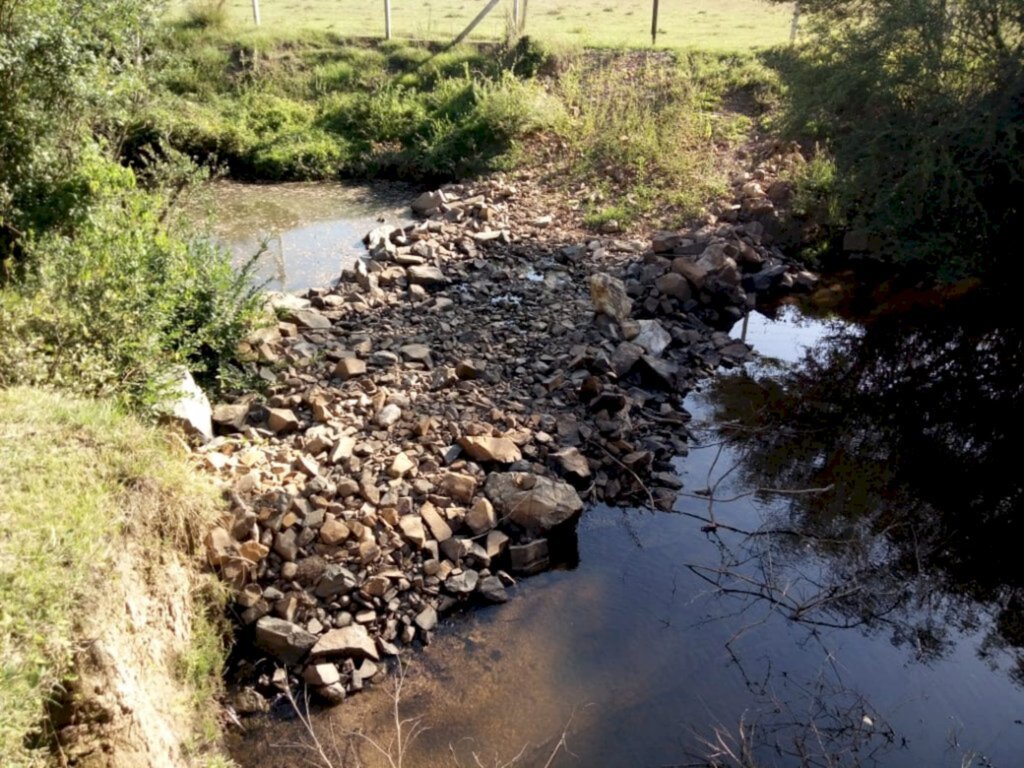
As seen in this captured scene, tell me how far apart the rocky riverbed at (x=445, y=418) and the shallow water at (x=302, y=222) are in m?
0.80

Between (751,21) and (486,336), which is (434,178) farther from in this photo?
(751,21)

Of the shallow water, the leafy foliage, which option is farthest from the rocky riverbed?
the leafy foliage

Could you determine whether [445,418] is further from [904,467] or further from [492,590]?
[904,467]

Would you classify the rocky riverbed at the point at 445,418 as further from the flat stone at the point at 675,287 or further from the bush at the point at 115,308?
the bush at the point at 115,308

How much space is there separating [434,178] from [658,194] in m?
4.08

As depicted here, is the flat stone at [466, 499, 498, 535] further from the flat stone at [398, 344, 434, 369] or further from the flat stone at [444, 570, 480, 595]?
the flat stone at [398, 344, 434, 369]

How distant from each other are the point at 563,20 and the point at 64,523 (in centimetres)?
1885

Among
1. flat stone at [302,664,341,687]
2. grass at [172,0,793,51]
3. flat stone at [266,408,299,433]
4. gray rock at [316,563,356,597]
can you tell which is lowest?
flat stone at [302,664,341,687]

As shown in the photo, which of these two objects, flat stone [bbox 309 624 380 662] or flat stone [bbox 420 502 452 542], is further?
flat stone [bbox 420 502 452 542]

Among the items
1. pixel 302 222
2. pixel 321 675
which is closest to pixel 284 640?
pixel 321 675

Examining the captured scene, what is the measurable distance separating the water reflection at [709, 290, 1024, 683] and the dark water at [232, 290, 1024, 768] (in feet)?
0.07

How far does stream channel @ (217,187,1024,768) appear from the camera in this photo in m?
4.83

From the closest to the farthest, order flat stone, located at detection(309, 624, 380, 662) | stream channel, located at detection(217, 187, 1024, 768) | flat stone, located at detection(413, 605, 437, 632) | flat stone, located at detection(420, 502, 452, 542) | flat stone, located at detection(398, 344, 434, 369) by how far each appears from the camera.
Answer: stream channel, located at detection(217, 187, 1024, 768)
flat stone, located at detection(309, 624, 380, 662)
flat stone, located at detection(413, 605, 437, 632)
flat stone, located at detection(420, 502, 452, 542)
flat stone, located at detection(398, 344, 434, 369)

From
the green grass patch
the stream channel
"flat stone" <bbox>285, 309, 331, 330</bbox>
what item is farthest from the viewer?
the green grass patch
